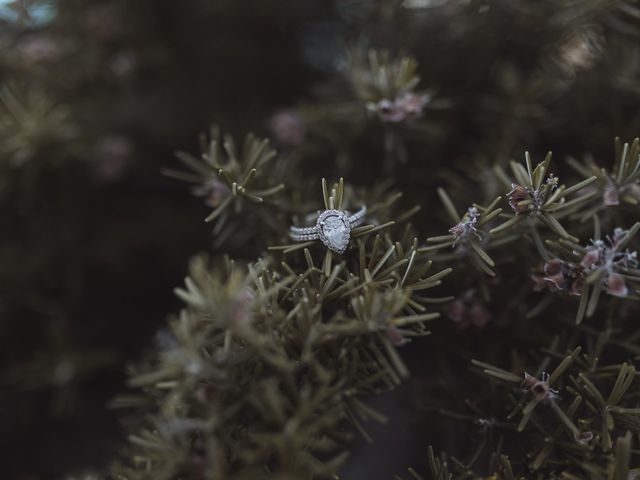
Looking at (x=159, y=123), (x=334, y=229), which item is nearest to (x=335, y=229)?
(x=334, y=229)

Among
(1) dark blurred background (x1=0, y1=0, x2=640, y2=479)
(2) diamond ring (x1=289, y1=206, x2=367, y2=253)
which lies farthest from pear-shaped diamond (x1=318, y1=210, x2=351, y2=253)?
(1) dark blurred background (x1=0, y1=0, x2=640, y2=479)

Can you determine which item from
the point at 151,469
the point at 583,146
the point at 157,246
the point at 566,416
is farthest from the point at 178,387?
the point at 583,146

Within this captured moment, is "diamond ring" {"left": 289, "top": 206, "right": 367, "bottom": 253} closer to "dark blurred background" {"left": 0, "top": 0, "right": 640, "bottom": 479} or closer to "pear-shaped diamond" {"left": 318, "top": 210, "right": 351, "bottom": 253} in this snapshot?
"pear-shaped diamond" {"left": 318, "top": 210, "right": 351, "bottom": 253}

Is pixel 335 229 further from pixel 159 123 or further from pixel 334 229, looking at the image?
pixel 159 123

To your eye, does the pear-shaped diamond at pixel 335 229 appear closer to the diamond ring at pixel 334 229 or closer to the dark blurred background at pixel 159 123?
the diamond ring at pixel 334 229

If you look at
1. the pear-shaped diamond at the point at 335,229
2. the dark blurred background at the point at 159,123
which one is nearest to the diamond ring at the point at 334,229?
the pear-shaped diamond at the point at 335,229
